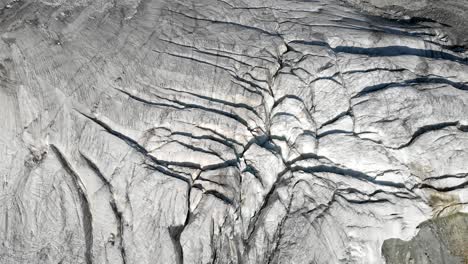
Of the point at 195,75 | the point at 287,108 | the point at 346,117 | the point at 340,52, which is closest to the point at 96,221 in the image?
the point at 195,75

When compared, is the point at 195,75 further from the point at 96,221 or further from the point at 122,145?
the point at 96,221

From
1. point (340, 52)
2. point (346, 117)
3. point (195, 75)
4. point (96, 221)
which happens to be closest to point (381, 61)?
point (340, 52)

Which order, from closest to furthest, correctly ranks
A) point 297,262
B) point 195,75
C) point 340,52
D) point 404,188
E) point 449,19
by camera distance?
point 297,262 → point 404,188 → point 195,75 → point 340,52 → point 449,19

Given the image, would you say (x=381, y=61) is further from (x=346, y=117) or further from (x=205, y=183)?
(x=205, y=183)

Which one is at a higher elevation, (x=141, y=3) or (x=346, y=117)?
(x=141, y=3)

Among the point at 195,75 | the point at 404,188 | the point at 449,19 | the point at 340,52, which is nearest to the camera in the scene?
the point at 404,188

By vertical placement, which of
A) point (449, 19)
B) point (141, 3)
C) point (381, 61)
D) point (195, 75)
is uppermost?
point (449, 19)

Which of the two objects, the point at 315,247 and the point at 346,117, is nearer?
the point at 315,247
